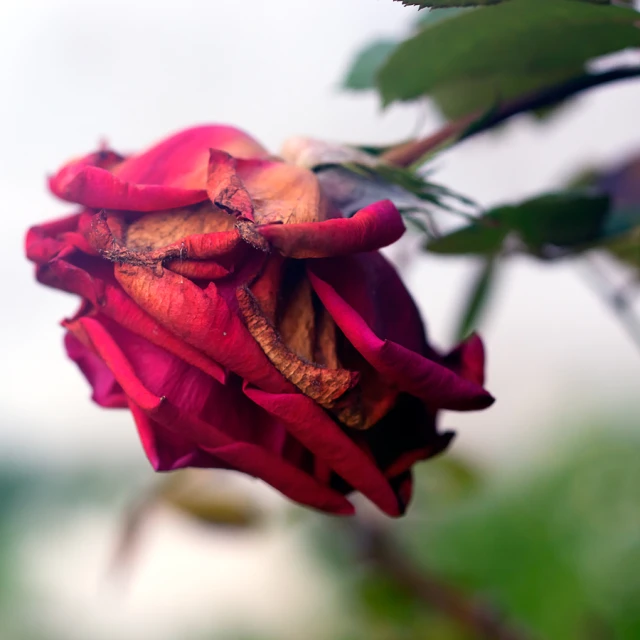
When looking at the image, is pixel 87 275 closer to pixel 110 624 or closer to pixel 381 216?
pixel 381 216

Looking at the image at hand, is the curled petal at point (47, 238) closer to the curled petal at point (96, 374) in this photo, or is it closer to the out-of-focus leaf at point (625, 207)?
the curled petal at point (96, 374)

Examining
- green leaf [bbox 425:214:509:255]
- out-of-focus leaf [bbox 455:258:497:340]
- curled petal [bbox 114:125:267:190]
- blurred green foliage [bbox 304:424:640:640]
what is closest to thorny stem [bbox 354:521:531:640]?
blurred green foliage [bbox 304:424:640:640]

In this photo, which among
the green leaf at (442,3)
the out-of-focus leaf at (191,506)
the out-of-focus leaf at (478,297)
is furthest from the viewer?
the out-of-focus leaf at (191,506)

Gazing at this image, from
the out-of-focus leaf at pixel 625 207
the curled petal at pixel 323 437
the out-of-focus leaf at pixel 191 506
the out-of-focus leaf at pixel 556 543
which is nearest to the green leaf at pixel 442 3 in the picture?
the curled petal at pixel 323 437

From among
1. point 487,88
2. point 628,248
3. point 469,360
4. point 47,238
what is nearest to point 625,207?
point 628,248

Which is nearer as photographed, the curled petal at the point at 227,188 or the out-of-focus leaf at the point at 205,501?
the curled petal at the point at 227,188

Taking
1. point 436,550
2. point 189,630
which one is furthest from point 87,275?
point 189,630
